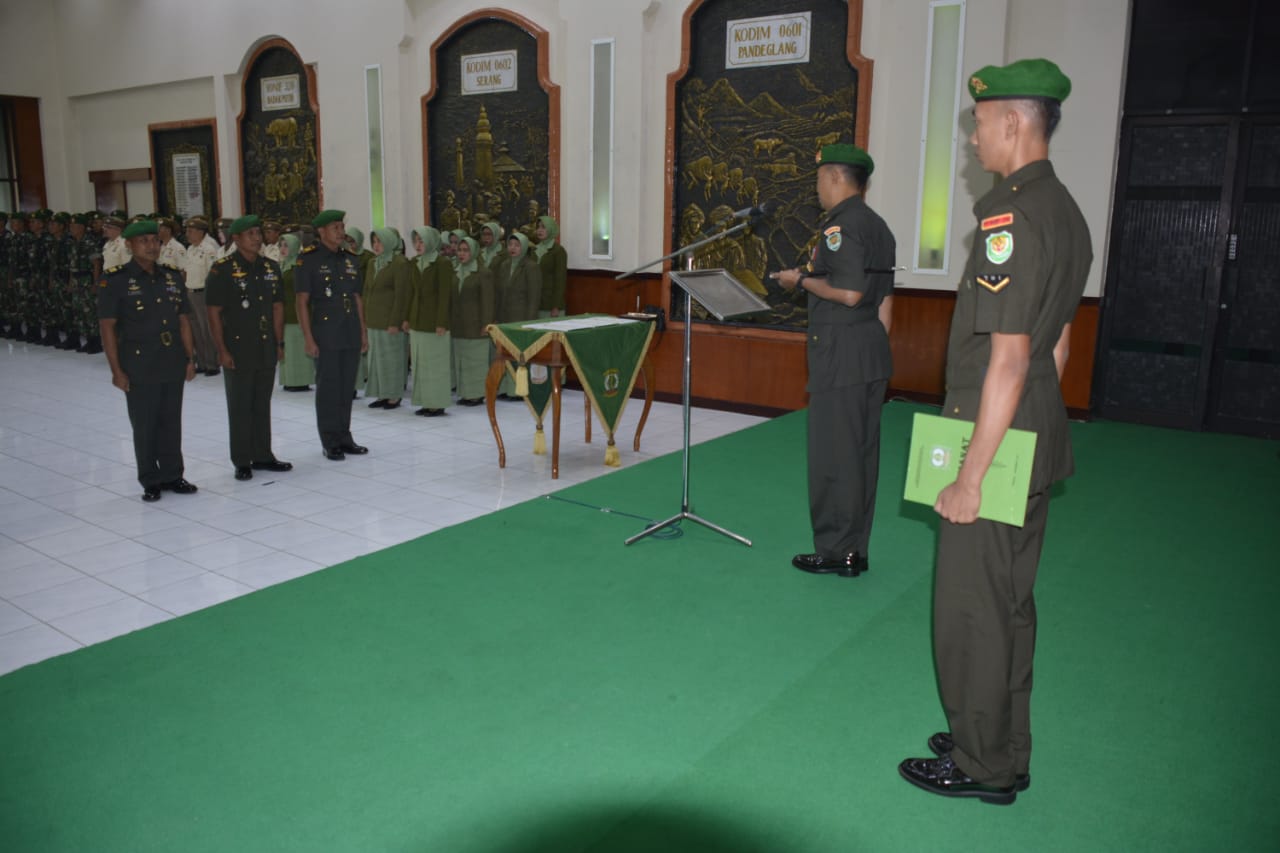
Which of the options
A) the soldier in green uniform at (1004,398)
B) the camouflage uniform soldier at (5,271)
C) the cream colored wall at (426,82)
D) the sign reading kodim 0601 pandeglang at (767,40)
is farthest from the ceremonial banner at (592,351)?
the camouflage uniform soldier at (5,271)

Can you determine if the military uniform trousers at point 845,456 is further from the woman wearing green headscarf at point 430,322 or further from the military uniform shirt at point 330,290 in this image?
the woman wearing green headscarf at point 430,322

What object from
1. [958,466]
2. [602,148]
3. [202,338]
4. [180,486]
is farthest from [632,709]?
[202,338]

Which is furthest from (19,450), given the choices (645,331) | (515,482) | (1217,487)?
(1217,487)

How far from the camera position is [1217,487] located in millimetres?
5391

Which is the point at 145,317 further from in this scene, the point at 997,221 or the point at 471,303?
the point at 997,221

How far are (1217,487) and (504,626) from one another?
427cm

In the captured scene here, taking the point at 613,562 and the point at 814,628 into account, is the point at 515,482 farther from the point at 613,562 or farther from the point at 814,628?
the point at 814,628

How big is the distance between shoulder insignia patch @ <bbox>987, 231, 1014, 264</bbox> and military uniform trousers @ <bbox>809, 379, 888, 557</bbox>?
5.43 ft

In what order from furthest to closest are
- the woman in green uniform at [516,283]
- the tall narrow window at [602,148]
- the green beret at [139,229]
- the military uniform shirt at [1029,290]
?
the tall narrow window at [602,148]
the woman in green uniform at [516,283]
the green beret at [139,229]
the military uniform shirt at [1029,290]

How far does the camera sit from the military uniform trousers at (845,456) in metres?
3.77

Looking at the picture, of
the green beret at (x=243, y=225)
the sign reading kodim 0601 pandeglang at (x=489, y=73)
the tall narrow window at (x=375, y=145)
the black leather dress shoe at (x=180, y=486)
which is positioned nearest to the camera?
the black leather dress shoe at (x=180, y=486)

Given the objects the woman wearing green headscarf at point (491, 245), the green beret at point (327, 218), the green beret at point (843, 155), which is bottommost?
the woman wearing green headscarf at point (491, 245)

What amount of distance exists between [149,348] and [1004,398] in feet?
14.8

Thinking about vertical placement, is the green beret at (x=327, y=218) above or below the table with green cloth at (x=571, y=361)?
above
